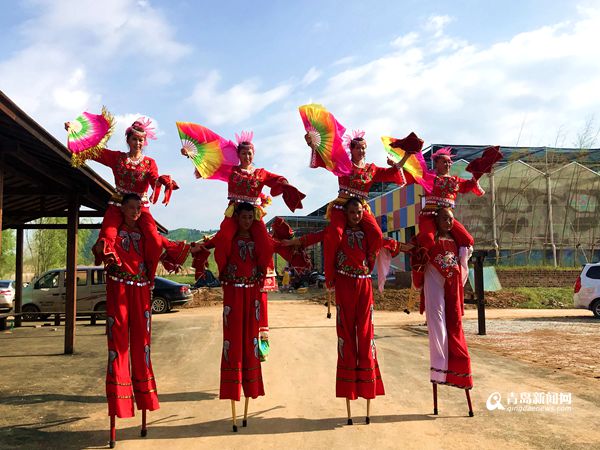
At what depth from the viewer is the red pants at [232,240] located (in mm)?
4340

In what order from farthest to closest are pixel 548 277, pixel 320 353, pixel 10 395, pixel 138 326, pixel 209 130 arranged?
pixel 548 277 → pixel 320 353 → pixel 10 395 → pixel 209 130 → pixel 138 326

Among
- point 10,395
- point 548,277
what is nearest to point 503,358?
point 10,395

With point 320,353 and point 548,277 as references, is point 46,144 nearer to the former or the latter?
point 320,353

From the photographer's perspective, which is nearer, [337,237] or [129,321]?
[129,321]

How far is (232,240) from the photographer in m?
4.43

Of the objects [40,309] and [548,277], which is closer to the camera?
[40,309]

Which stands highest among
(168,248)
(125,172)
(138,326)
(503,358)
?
(125,172)

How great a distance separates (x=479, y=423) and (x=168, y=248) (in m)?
3.44

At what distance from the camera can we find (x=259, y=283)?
4555mm

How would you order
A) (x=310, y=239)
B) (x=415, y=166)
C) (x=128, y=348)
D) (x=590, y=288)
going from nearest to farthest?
(x=128, y=348) < (x=310, y=239) < (x=415, y=166) < (x=590, y=288)

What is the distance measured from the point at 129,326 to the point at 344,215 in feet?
7.55

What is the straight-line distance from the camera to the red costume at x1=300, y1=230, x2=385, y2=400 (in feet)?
14.1

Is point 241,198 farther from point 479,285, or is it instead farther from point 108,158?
point 479,285

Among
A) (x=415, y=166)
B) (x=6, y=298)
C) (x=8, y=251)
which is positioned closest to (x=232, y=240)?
(x=415, y=166)
